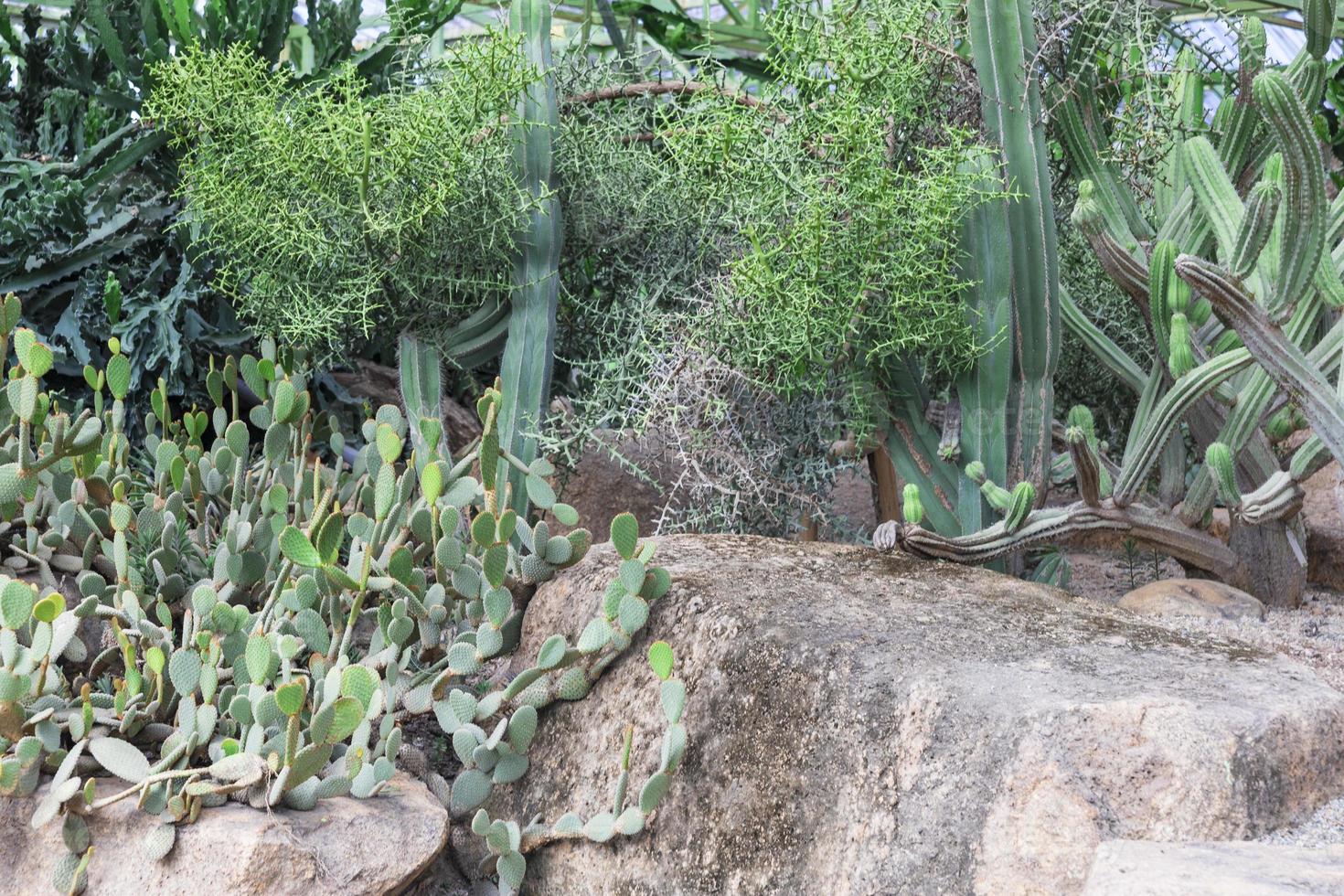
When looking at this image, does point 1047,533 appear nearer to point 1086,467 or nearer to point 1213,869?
point 1086,467

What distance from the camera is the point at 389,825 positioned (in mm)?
1354

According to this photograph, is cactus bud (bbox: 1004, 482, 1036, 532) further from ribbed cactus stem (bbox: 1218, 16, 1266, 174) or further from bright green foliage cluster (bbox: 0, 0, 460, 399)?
bright green foliage cluster (bbox: 0, 0, 460, 399)

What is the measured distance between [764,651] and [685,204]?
0.91 m

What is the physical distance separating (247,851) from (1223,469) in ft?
4.32

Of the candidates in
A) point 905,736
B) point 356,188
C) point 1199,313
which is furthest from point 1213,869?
point 356,188

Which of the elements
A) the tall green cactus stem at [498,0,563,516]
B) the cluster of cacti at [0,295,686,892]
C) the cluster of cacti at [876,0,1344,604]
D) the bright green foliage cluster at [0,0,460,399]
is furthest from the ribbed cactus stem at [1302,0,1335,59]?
the bright green foliage cluster at [0,0,460,399]

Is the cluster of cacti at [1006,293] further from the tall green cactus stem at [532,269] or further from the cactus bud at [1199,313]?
the tall green cactus stem at [532,269]

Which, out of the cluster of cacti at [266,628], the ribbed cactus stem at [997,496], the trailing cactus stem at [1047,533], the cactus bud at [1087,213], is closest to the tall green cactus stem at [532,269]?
the cluster of cacti at [266,628]

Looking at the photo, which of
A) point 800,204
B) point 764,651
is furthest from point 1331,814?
point 800,204

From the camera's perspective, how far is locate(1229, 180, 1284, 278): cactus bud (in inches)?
61.1

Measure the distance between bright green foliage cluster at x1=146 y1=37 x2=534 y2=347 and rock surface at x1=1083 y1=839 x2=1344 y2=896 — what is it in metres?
1.31

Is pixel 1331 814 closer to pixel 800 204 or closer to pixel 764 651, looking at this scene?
pixel 764 651

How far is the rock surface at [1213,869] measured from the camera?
0.90 m

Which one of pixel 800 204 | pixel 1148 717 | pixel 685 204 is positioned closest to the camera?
pixel 1148 717
